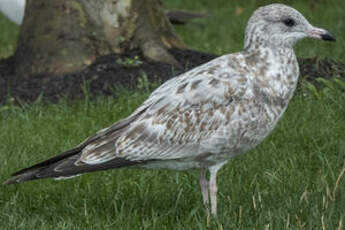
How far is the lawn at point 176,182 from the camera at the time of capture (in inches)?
193

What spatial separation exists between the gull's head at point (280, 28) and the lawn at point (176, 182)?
3.06 feet

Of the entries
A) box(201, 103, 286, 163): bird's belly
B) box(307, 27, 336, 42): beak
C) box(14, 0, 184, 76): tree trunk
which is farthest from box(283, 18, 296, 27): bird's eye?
box(14, 0, 184, 76): tree trunk

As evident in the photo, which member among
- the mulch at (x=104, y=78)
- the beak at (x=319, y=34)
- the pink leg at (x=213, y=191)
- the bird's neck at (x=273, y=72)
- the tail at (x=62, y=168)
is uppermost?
the beak at (x=319, y=34)

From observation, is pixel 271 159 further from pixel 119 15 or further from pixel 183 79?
pixel 119 15

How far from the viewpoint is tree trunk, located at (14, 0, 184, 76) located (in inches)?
332

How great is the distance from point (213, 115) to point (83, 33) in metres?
3.83

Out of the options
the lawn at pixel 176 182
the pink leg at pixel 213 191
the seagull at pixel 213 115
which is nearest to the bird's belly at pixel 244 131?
the seagull at pixel 213 115

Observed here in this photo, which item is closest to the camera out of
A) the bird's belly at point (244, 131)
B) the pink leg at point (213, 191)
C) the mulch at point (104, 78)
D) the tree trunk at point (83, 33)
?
the bird's belly at point (244, 131)

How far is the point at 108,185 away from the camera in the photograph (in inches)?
229

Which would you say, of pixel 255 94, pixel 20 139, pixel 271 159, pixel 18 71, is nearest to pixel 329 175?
pixel 271 159

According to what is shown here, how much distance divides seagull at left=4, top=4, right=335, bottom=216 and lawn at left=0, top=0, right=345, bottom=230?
34cm

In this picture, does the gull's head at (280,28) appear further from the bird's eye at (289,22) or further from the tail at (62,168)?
the tail at (62,168)

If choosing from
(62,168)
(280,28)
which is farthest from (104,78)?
(280,28)

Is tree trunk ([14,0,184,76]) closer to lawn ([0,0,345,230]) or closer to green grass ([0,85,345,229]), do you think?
lawn ([0,0,345,230])
